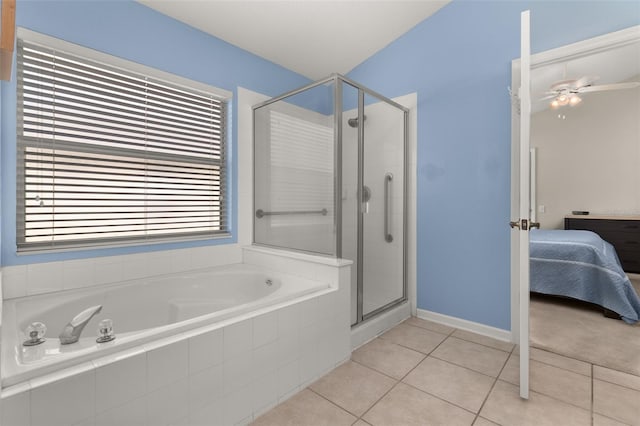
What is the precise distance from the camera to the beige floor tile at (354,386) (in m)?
1.48

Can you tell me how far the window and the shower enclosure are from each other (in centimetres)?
45

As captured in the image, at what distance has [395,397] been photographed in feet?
5.01

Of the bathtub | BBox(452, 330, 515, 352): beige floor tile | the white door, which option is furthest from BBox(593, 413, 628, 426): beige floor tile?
the bathtub

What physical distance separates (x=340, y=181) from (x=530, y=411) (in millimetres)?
1584

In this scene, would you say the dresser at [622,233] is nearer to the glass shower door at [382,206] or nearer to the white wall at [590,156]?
the white wall at [590,156]

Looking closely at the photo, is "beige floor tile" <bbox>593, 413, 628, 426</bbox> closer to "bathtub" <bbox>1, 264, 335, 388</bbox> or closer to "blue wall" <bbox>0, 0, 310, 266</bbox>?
"bathtub" <bbox>1, 264, 335, 388</bbox>

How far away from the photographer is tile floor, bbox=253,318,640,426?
4.53ft

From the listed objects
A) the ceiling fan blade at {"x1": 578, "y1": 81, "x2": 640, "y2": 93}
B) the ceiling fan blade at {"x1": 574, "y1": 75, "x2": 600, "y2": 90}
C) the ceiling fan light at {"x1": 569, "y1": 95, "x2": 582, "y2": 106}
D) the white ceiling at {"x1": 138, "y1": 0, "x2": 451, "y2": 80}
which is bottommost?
the ceiling fan light at {"x1": 569, "y1": 95, "x2": 582, "y2": 106}

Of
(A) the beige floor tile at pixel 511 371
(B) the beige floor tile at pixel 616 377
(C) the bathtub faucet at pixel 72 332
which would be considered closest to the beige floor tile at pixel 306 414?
(C) the bathtub faucet at pixel 72 332

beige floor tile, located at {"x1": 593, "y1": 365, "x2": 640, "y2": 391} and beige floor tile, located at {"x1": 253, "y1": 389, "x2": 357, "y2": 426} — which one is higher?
beige floor tile, located at {"x1": 593, "y1": 365, "x2": 640, "y2": 391}

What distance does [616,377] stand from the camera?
5.53ft

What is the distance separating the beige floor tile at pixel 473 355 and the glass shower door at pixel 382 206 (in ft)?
1.75

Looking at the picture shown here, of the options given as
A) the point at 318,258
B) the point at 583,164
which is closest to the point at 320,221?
the point at 318,258

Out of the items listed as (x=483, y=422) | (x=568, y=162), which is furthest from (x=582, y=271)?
(x=483, y=422)
